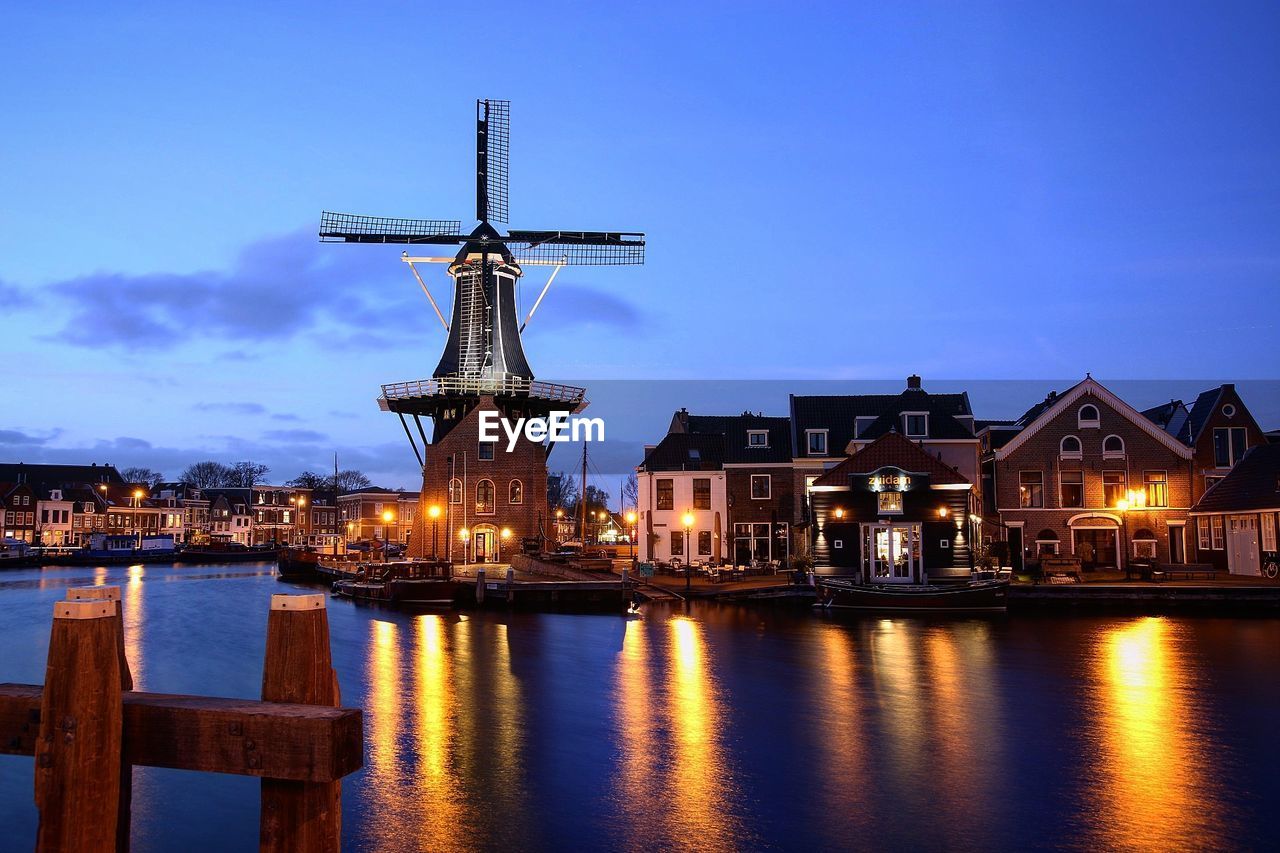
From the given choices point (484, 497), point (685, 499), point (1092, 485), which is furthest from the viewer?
point (685, 499)

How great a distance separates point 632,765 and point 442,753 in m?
3.50

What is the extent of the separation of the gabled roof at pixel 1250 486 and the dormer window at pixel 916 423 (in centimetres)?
1323

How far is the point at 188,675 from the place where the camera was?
27562mm

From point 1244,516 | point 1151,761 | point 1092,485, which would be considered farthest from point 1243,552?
point 1151,761

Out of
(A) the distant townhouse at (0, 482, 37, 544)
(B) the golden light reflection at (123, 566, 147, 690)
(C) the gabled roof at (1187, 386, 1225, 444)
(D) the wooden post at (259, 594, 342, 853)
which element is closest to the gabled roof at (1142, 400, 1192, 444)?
(C) the gabled roof at (1187, 386, 1225, 444)

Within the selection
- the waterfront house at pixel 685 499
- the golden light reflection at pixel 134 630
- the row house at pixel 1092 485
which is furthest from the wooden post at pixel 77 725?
the waterfront house at pixel 685 499

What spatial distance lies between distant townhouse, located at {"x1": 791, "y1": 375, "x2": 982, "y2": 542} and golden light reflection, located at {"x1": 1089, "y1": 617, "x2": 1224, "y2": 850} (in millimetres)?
24383

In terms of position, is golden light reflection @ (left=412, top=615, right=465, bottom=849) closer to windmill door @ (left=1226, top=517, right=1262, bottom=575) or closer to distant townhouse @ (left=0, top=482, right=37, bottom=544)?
windmill door @ (left=1226, top=517, right=1262, bottom=575)

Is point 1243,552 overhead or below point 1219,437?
below

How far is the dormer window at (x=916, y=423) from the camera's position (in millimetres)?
51438

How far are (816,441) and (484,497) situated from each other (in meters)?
18.2

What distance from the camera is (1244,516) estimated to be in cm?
4481

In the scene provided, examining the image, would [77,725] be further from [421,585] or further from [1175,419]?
[1175,419]

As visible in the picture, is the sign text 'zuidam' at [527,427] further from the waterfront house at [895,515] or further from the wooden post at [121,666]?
the wooden post at [121,666]
